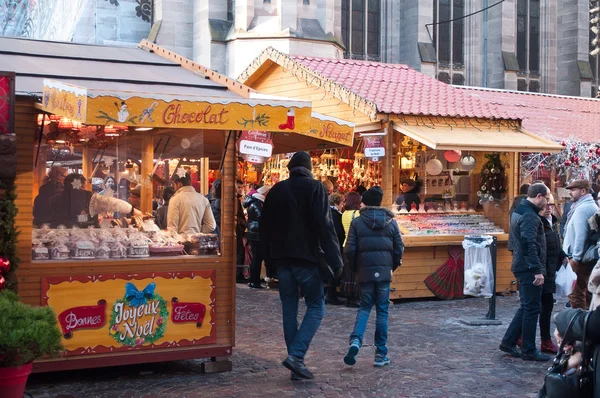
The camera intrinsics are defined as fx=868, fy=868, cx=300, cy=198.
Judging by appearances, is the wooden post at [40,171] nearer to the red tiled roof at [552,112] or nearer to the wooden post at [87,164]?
the wooden post at [87,164]

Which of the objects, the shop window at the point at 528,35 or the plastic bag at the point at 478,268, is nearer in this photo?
the plastic bag at the point at 478,268

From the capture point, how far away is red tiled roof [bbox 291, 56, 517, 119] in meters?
13.5

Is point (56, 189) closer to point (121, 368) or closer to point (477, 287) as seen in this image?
point (121, 368)

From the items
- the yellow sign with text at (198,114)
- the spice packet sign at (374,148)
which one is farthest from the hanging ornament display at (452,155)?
the yellow sign with text at (198,114)

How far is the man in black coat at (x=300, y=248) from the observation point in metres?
7.50

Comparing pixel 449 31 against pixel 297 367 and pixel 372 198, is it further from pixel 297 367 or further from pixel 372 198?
pixel 297 367

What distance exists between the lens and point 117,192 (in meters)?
8.38

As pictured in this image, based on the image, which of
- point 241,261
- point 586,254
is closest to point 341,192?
point 241,261

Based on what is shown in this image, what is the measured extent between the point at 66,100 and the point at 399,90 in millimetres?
8733

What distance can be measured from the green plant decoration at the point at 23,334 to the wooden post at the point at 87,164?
92.8 inches

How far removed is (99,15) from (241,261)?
12519 millimetres

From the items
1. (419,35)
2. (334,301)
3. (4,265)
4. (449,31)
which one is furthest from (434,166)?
(449,31)

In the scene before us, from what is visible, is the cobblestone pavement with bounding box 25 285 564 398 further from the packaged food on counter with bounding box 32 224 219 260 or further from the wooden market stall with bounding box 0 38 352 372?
the packaged food on counter with bounding box 32 224 219 260

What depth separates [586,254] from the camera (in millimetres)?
8703
